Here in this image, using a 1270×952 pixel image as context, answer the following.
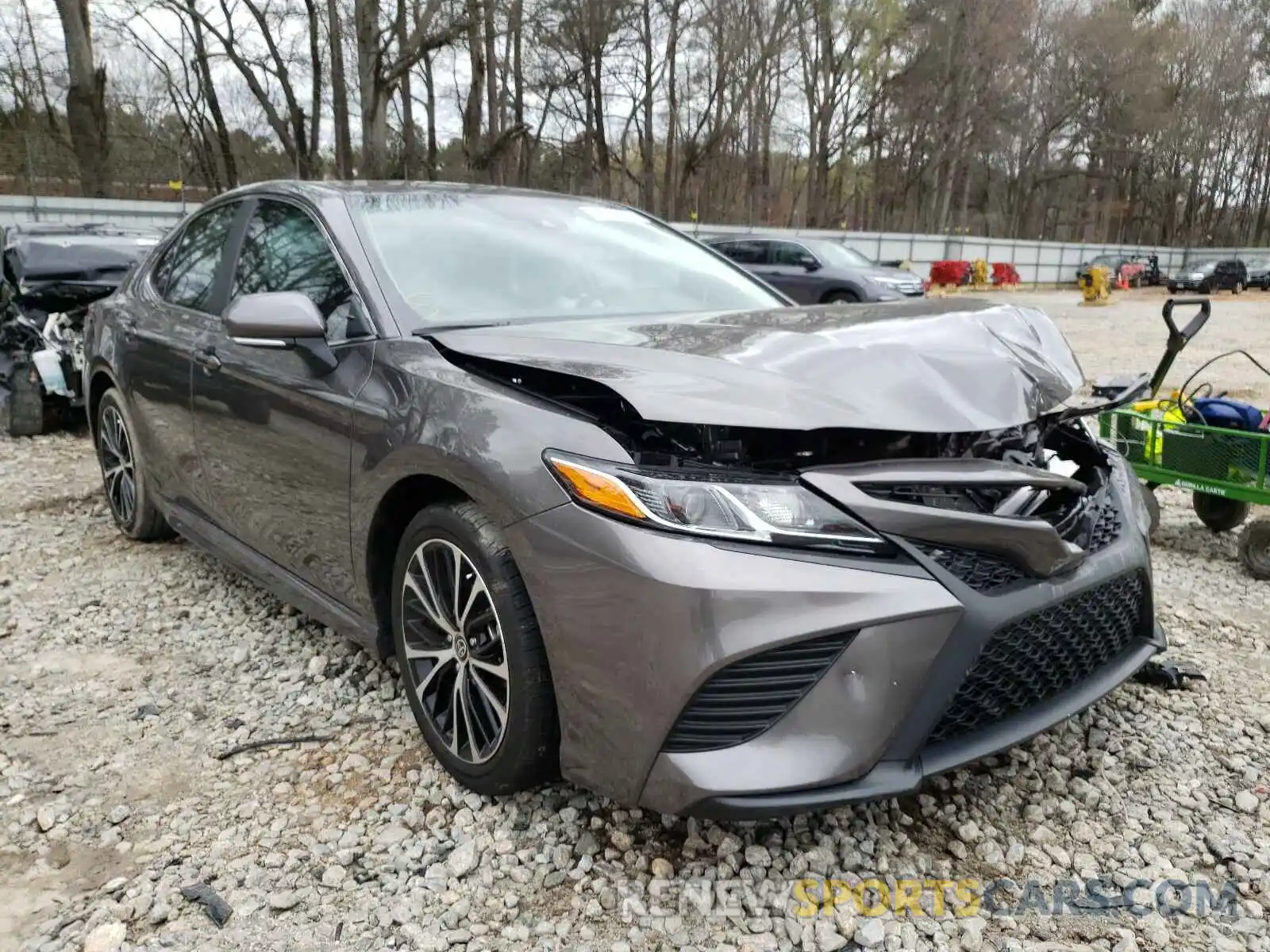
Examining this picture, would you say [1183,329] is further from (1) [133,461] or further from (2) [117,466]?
(2) [117,466]

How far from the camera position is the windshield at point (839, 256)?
16.5 m

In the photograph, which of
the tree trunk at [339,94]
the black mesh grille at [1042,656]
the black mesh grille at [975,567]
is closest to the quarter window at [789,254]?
the tree trunk at [339,94]

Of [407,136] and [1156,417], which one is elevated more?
[407,136]

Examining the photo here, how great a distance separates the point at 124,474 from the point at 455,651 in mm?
2896

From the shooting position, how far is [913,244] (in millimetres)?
35219

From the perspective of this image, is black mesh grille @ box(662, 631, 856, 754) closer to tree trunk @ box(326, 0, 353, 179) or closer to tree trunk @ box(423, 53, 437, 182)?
tree trunk @ box(326, 0, 353, 179)

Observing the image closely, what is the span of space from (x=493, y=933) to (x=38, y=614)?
108 inches

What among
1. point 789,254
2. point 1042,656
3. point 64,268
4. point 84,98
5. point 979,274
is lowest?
point 1042,656

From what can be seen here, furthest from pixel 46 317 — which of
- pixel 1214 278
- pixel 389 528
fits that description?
pixel 1214 278

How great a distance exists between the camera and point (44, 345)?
23.7ft

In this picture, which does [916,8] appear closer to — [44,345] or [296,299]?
[44,345]

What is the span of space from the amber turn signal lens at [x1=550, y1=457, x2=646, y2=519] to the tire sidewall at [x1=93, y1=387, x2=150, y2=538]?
2.92 meters

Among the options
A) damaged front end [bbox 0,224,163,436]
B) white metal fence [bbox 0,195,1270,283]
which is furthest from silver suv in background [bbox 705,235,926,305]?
damaged front end [bbox 0,224,163,436]

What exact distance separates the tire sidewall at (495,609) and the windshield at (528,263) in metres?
0.61
